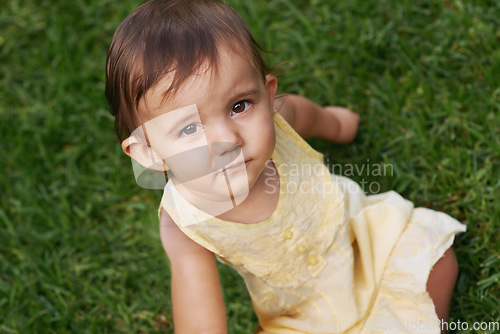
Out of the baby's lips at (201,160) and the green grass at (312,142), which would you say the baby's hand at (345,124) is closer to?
the green grass at (312,142)

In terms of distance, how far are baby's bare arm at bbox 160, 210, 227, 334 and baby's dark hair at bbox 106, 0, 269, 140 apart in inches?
12.5

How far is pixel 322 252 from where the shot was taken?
4.95 ft

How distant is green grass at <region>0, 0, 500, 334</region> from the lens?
6.06ft

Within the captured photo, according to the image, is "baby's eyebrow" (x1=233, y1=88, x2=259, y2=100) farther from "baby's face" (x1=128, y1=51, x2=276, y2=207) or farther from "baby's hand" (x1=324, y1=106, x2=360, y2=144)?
"baby's hand" (x1=324, y1=106, x2=360, y2=144)

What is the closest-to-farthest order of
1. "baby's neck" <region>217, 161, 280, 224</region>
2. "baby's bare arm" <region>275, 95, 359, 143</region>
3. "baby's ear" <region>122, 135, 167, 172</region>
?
"baby's ear" <region>122, 135, 167, 172</region> → "baby's neck" <region>217, 161, 280, 224</region> → "baby's bare arm" <region>275, 95, 359, 143</region>

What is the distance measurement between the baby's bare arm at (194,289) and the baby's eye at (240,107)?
1.18 feet

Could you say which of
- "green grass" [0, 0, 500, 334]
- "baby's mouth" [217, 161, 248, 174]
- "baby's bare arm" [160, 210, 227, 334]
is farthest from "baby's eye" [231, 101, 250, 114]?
"green grass" [0, 0, 500, 334]

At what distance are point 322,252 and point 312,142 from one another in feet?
2.04

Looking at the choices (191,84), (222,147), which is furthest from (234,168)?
(191,84)

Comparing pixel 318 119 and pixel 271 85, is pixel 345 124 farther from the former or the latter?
pixel 271 85

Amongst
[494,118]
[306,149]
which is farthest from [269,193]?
[494,118]

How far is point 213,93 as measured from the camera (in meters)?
1.19

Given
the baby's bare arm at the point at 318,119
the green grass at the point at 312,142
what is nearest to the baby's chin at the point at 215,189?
the baby's bare arm at the point at 318,119

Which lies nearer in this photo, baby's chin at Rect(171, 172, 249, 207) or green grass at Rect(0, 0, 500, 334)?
baby's chin at Rect(171, 172, 249, 207)
